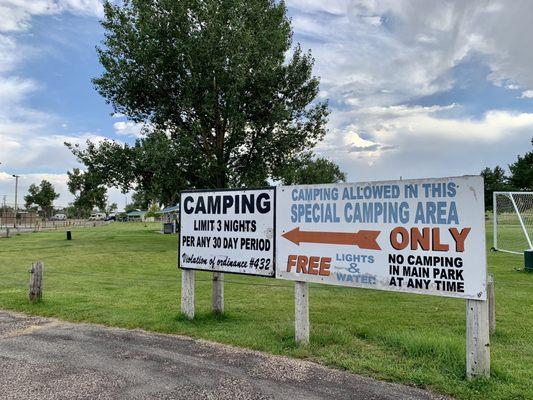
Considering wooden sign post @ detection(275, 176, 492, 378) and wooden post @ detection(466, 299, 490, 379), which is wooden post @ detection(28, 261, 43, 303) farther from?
wooden post @ detection(466, 299, 490, 379)

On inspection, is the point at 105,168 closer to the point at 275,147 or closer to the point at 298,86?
the point at 275,147

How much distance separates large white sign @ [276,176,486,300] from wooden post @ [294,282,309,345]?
Result: 173mm

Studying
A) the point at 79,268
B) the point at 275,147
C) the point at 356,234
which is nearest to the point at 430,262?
the point at 356,234

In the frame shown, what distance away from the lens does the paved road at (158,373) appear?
160 inches

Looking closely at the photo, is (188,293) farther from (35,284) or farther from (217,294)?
(35,284)

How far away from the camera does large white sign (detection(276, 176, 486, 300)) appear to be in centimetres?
449

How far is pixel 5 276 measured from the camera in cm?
1236

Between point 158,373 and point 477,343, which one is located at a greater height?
point 477,343

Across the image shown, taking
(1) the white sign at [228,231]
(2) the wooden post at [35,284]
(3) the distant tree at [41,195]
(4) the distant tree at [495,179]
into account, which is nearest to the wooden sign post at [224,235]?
(1) the white sign at [228,231]

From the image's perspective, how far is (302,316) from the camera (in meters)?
5.65

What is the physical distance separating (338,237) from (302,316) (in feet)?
3.81

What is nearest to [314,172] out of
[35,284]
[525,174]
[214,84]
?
[525,174]

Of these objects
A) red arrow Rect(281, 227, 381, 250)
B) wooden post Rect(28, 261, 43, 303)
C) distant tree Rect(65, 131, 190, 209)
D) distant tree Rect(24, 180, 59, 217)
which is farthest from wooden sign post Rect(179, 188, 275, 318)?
distant tree Rect(24, 180, 59, 217)

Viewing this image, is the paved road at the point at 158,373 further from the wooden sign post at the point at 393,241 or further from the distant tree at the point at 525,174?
the distant tree at the point at 525,174
